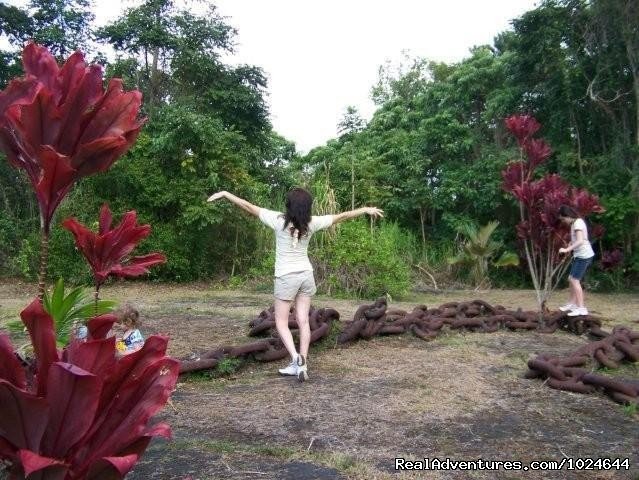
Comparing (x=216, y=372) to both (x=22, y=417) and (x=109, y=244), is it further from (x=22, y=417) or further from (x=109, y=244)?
(x=22, y=417)

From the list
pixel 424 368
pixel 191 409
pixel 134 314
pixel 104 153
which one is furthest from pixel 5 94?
pixel 424 368

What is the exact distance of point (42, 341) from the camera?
1193 millimetres

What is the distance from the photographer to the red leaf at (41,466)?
1.02m

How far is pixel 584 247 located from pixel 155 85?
35.3ft

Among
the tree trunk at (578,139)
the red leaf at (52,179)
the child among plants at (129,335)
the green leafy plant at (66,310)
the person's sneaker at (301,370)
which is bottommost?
the person's sneaker at (301,370)

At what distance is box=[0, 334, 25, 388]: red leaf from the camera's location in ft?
3.91

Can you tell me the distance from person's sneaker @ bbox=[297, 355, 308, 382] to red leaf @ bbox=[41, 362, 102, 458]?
10.4 feet

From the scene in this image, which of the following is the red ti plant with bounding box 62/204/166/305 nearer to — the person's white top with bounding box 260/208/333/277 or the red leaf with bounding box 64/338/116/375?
the red leaf with bounding box 64/338/116/375

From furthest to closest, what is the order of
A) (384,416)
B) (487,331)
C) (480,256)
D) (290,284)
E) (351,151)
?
(351,151) < (480,256) < (487,331) < (290,284) < (384,416)

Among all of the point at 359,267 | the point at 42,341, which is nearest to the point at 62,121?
the point at 42,341

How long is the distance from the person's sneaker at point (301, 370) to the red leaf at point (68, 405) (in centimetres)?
317

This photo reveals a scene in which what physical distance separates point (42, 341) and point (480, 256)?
44.8 ft

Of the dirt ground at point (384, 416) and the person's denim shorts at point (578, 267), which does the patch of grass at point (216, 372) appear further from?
the person's denim shorts at point (578, 267)

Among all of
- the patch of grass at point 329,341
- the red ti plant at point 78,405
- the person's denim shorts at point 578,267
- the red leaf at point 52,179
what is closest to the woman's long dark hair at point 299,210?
the patch of grass at point 329,341
